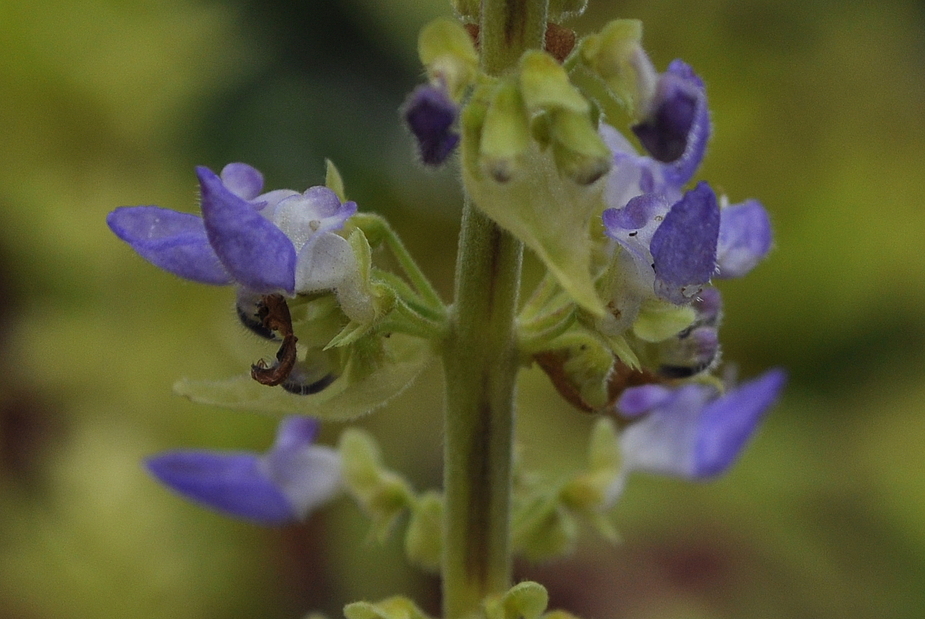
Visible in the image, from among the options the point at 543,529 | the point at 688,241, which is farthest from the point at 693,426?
the point at 688,241

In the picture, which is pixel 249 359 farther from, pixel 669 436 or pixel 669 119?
pixel 669 119

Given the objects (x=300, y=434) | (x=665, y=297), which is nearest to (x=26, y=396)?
(x=300, y=434)

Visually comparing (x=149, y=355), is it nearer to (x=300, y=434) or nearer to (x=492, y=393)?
(x=300, y=434)

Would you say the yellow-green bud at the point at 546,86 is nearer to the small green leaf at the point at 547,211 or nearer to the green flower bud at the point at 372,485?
the small green leaf at the point at 547,211

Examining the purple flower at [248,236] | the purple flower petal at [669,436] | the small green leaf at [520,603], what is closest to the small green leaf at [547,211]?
the purple flower at [248,236]

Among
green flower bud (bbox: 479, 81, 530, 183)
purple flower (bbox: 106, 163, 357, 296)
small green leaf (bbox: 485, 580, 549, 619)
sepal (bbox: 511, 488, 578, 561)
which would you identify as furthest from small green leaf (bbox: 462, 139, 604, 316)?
sepal (bbox: 511, 488, 578, 561)
